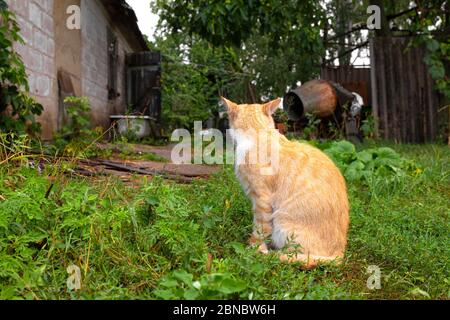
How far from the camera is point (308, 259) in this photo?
242cm

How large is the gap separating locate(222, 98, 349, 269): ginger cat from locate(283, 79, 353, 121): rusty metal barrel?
5.70m

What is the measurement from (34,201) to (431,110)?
8412mm

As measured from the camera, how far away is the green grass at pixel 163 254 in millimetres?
1945

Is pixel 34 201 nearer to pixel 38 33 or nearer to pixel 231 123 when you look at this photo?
pixel 231 123

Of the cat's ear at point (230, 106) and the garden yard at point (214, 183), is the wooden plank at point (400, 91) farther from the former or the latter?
the cat's ear at point (230, 106)

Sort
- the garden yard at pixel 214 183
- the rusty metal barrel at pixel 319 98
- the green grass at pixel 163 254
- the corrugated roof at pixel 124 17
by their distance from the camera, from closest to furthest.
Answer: the green grass at pixel 163 254, the garden yard at pixel 214 183, the rusty metal barrel at pixel 319 98, the corrugated roof at pixel 124 17

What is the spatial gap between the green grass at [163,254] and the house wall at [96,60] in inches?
227

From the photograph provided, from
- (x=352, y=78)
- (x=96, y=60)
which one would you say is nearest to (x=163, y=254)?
(x=96, y=60)

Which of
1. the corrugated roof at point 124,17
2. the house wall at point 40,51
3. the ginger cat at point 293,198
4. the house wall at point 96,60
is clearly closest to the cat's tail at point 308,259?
the ginger cat at point 293,198

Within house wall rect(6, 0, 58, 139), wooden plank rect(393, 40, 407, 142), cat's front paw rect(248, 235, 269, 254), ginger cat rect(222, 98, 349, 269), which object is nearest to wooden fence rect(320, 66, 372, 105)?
wooden plank rect(393, 40, 407, 142)

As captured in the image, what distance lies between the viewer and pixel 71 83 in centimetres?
737

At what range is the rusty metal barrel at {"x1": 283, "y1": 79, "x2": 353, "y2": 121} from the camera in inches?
341

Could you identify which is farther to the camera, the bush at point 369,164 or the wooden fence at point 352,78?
the wooden fence at point 352,78
